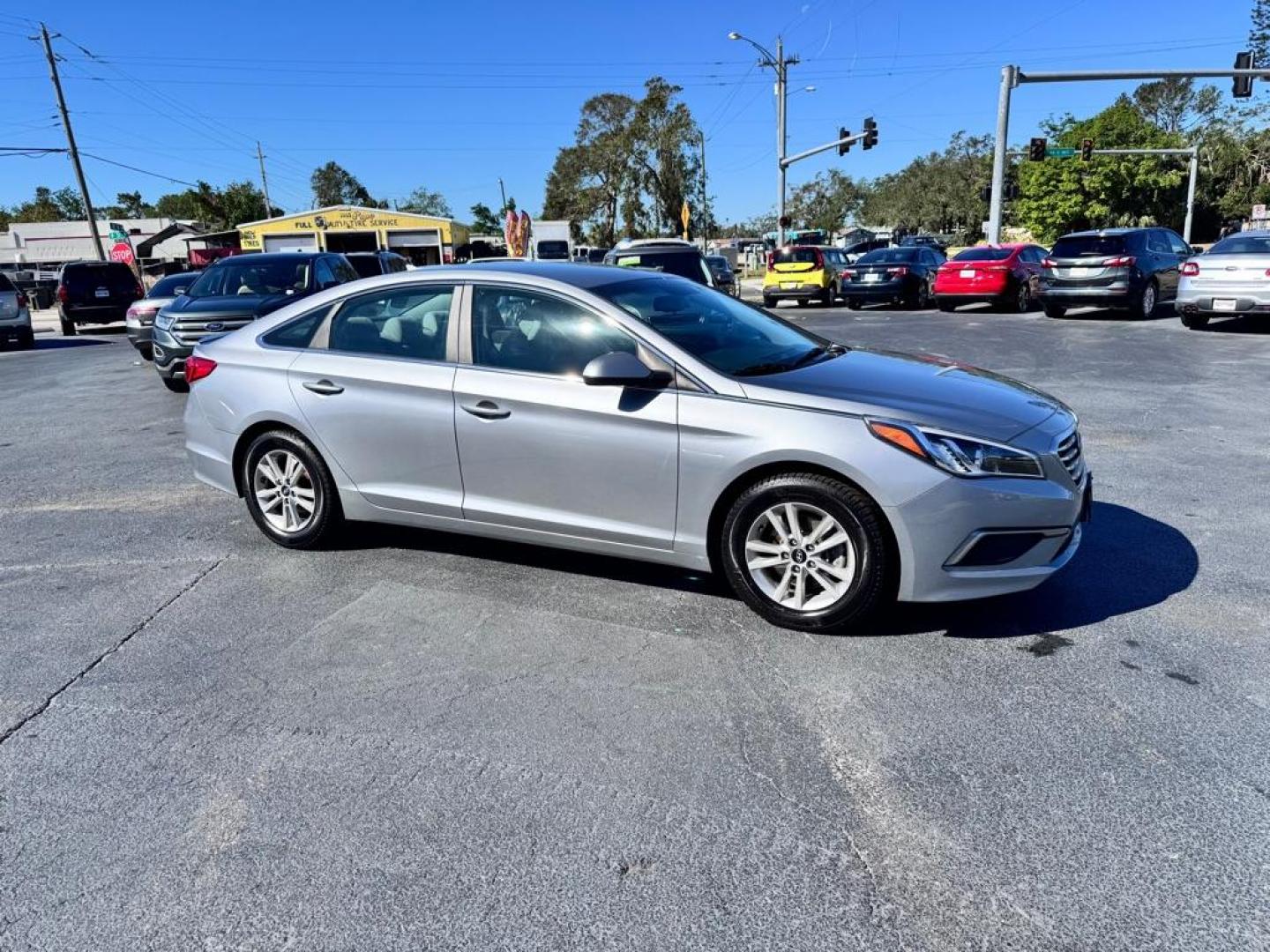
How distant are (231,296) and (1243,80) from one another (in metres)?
25.8

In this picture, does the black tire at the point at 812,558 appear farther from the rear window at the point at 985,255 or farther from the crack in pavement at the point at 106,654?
the rear window at the point at 985,255

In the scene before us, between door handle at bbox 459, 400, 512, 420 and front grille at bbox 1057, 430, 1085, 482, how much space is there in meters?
2.51

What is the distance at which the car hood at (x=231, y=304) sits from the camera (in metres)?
10.6

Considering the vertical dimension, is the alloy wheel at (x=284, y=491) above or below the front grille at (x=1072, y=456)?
below

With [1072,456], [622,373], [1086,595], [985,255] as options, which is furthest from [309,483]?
[985,255]

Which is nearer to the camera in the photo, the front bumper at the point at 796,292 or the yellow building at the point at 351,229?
the front bumper at the point at 796,292

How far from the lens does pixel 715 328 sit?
4660 mm

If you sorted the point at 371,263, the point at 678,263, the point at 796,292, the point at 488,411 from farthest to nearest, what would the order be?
the point at 796,292 → the point at 371,263 → the point at 678,263 → the point at 488,411

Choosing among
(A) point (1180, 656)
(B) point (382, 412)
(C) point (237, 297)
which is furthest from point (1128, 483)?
(C) point (237, 297)

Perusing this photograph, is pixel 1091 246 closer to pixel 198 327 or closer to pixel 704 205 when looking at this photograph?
pixel 198 327

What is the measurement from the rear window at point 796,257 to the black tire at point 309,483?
20.5 meters

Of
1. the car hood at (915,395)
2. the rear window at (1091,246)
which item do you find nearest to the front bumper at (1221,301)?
the rear window at (1091,246)

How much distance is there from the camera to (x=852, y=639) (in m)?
3.92

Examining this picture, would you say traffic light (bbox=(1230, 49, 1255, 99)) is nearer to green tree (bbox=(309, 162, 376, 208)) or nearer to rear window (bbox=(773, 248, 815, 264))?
rear window (bbox=(773, 248, 815, 264))
